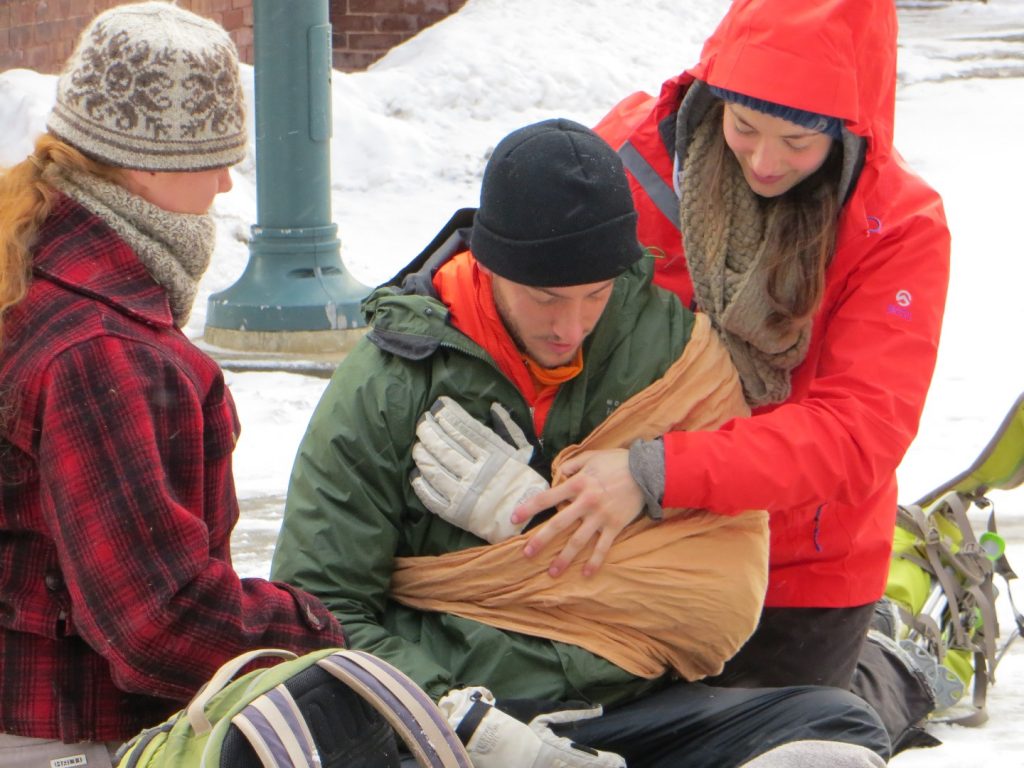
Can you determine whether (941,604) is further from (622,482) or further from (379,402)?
(379,402)

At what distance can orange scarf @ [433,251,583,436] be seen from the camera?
8.76 ft

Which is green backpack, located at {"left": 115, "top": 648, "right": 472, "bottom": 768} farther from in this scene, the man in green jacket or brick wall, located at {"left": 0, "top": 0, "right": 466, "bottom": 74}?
brick wall, located at {"left": 0, "top": 0, "right": 466, "bottom": 74}

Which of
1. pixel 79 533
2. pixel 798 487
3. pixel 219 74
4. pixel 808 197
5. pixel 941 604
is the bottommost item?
pixel 941 604

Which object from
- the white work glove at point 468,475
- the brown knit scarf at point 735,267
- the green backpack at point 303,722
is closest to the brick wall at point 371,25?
the brown knit scarf at point 735,267

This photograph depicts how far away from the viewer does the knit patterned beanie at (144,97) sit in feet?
6.83

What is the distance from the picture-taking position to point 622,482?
2549 mm

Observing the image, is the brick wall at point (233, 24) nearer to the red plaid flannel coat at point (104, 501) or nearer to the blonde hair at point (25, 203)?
the blonde hair at point (25, 203)

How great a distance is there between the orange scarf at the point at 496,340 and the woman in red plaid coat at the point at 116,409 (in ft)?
1.94

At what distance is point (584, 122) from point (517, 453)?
30.4ft

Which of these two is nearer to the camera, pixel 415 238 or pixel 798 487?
pixel 798 487

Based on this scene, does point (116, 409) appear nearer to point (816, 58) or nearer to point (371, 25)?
point (816, 58)

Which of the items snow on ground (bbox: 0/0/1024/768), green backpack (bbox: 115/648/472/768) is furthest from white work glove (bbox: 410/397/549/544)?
snow on ground (bbox: 0/0/1024/768)

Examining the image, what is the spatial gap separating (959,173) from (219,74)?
9.40 m

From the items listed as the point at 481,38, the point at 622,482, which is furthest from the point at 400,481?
the point at 481,38
